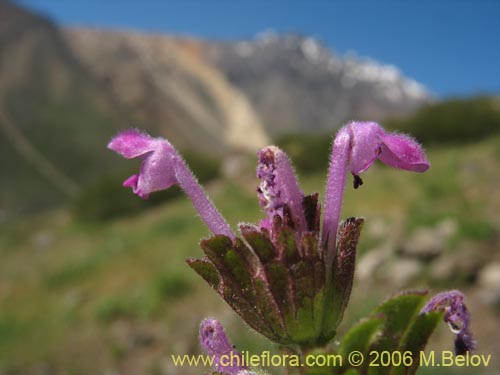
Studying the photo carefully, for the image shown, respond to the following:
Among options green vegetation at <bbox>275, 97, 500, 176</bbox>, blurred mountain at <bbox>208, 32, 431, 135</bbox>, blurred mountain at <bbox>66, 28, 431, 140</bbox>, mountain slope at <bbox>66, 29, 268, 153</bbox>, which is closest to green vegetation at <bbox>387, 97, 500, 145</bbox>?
green vegetation at <bbox>275, 97, 500, 176</bbox>

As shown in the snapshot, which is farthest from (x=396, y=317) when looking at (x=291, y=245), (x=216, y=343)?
(x=216, y=343)

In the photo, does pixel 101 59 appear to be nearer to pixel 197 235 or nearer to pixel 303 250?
pixel 197 235

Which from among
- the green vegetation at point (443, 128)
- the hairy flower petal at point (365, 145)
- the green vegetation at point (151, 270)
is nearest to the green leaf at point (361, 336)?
the hairy flower petal at point (365, 145)

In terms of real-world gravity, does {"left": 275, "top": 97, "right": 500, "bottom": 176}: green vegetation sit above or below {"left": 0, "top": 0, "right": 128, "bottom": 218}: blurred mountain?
below

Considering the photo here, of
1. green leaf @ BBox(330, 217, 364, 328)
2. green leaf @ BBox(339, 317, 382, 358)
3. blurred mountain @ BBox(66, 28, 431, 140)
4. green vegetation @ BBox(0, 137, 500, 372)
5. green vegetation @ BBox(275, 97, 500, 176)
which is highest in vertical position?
blurred mountain @ BBox(66, 28, 431, 140)

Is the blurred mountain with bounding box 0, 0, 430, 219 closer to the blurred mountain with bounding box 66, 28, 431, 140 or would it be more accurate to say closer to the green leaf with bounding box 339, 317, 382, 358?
the blurred mountain with bounding box 66, 28, 431, 140

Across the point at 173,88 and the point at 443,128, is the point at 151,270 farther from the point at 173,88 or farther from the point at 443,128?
the point at 173,88

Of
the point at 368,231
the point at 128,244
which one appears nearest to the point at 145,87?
the point at 128,244
